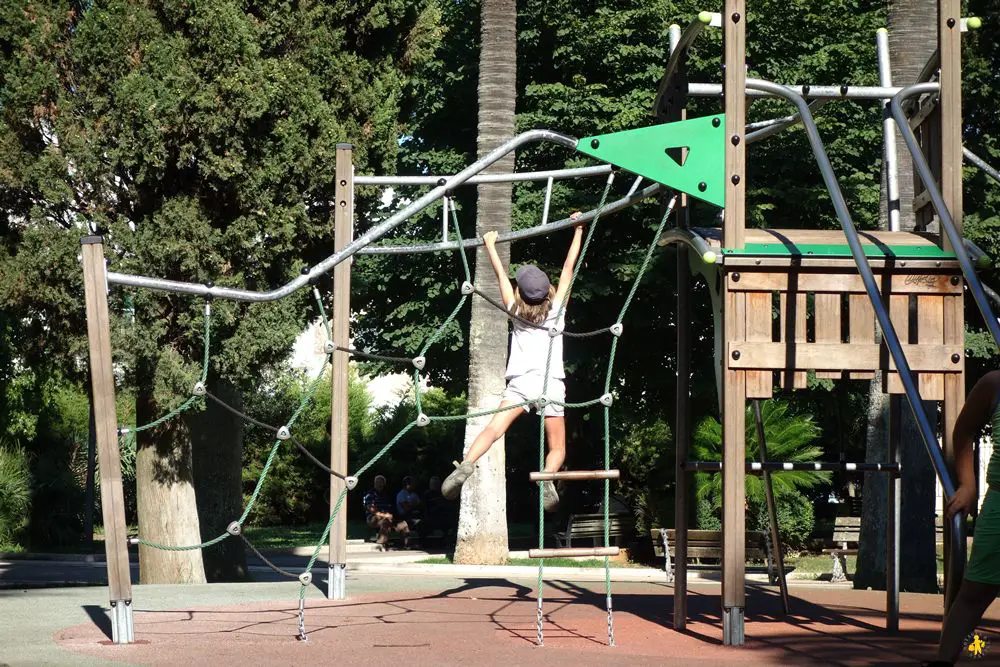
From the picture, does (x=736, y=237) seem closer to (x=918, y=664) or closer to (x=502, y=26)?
(x=918, y=664)

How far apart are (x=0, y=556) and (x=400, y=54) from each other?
12.5m

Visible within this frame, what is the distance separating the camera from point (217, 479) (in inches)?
620

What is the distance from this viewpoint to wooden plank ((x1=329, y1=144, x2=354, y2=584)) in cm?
1055

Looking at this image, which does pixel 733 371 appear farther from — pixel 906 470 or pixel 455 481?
pixel 906 470

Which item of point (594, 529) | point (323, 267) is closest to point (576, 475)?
point (323, 267)

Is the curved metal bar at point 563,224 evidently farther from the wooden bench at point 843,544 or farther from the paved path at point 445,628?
the wooden bench at point 843,544

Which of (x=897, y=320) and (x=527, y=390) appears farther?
(x=527, y=390)

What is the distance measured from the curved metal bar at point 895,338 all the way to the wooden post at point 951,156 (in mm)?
183

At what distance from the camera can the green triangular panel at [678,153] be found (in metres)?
8.00

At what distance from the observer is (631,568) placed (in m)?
18.7

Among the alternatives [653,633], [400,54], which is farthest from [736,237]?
[400,54]

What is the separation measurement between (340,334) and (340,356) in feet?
0.70

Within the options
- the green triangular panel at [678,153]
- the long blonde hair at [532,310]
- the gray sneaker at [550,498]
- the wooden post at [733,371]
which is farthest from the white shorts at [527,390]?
the green triangular panel at [678,153]

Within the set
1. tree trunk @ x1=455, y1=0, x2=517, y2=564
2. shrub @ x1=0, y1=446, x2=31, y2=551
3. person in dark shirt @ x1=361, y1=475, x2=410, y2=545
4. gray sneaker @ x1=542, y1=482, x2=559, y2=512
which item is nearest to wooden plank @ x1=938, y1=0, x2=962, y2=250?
gray sneaker @ x1=542, y1=482, x2=559, y2=512
